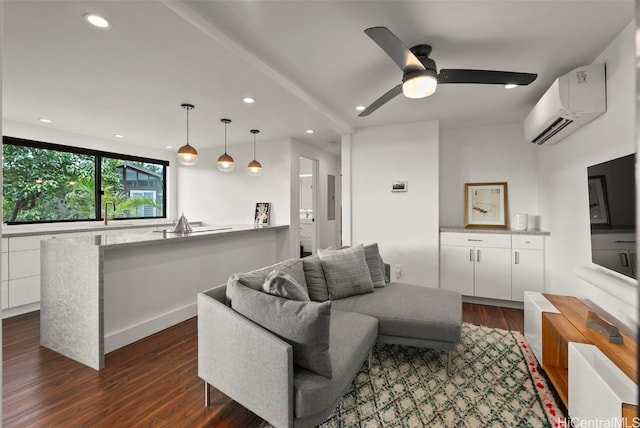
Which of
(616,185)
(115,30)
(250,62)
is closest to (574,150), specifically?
(616,185)

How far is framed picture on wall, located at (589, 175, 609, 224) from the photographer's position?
2.12 m

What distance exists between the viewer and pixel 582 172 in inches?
104

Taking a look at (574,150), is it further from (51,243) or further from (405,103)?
(51,243)

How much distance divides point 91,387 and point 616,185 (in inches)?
150

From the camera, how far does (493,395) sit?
206cm

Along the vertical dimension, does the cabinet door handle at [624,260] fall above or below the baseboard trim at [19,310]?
above

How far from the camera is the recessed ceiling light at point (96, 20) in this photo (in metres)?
1.87

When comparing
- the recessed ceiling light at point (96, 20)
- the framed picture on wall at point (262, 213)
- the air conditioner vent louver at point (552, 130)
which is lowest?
the framed picture on wall at point (262, 213)

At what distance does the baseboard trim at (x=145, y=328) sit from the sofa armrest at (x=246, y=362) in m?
A: 1.26

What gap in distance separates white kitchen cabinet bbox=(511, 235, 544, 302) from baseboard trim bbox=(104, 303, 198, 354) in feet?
12.4

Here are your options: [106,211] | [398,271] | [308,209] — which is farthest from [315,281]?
[308,209]

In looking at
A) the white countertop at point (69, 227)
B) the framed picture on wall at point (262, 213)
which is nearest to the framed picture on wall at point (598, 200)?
the framed picture on wall at point (262, 213)

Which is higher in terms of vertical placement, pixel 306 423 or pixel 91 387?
pixel 306 423

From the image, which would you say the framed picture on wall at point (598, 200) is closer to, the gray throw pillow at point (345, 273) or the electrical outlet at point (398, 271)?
the gray throw pillow at point (345, 273)
